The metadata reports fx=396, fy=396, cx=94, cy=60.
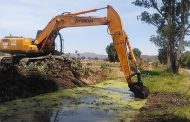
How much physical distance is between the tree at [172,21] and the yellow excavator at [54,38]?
17707 mm

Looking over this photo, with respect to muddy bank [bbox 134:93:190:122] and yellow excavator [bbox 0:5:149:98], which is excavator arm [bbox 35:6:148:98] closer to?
yellow excavator [bbox 0:5:149:98]

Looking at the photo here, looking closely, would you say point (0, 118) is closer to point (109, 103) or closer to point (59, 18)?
point (109, 103)

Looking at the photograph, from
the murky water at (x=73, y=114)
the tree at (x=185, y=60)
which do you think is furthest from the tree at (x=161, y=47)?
the murky water at (x=73, y=114)

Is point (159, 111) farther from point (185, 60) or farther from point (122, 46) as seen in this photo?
point (185, 60)

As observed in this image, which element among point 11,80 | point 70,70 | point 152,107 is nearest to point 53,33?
point 70,70

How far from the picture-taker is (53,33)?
22609mm

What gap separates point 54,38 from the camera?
23.2 meters

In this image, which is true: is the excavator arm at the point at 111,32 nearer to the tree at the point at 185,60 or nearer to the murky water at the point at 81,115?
the murky water at the point at 81,115

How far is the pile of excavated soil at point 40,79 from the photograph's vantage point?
17734mm

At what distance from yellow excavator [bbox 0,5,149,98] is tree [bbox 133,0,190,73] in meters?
17.7

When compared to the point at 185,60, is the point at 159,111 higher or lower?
lower

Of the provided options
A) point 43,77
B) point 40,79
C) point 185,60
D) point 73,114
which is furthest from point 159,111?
point 185,60

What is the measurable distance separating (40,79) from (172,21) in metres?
21.5

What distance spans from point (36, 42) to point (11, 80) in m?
4.78
